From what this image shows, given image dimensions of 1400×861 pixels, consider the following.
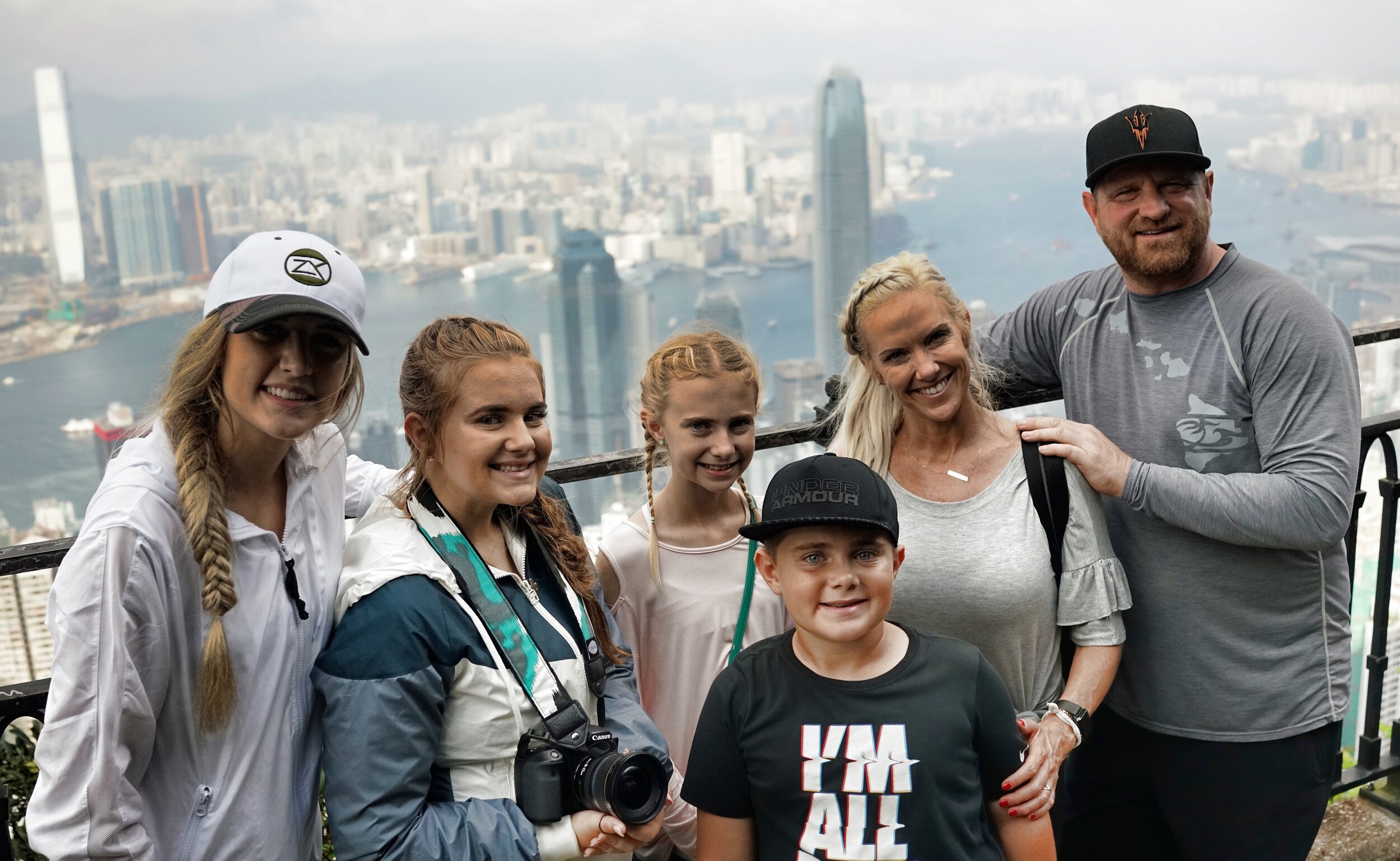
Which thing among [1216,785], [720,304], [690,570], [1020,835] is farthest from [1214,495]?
[720,304]

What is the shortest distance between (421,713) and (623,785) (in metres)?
0.30

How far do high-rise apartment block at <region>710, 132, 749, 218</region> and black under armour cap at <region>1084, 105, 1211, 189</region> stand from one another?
71.0 meters

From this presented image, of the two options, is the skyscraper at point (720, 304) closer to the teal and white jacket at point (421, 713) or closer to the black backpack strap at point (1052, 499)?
the black backpack strap at point (1052, 499)

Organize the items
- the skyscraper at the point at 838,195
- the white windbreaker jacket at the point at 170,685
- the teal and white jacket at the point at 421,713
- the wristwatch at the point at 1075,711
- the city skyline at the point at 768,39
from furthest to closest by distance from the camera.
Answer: the city skyline at the point at 768,39 < the skyscraper at the point at 838,195 < the wristwatch at the point at 1075,711 < the teal and white jacket at the point at 421,713 < the white windbreaker jacket at the point at 170,685

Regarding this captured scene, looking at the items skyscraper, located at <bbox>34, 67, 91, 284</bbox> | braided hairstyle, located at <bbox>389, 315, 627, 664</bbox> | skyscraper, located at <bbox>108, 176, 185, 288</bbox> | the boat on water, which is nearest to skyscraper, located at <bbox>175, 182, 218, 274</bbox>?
skyscraper, located at <bbox>108, 176, 185, 288</bbox>

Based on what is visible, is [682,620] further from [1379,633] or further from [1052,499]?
[1379,633]

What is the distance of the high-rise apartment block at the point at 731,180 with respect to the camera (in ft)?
237

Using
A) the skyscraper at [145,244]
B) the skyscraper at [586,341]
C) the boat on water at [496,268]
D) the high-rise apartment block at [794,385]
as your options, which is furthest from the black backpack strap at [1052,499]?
the boat on water at [496,268]

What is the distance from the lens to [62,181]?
56.6m

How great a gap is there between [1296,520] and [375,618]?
61.1 inches

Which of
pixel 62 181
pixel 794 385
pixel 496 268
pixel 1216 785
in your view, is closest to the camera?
pixel 1216 785

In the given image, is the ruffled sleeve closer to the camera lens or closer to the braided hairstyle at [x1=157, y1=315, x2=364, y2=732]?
the camera lens

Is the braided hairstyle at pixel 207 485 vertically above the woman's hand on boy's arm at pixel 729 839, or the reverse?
the braided hairstyle at pixel 207 485

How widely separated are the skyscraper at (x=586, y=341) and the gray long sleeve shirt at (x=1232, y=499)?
56.1 m
